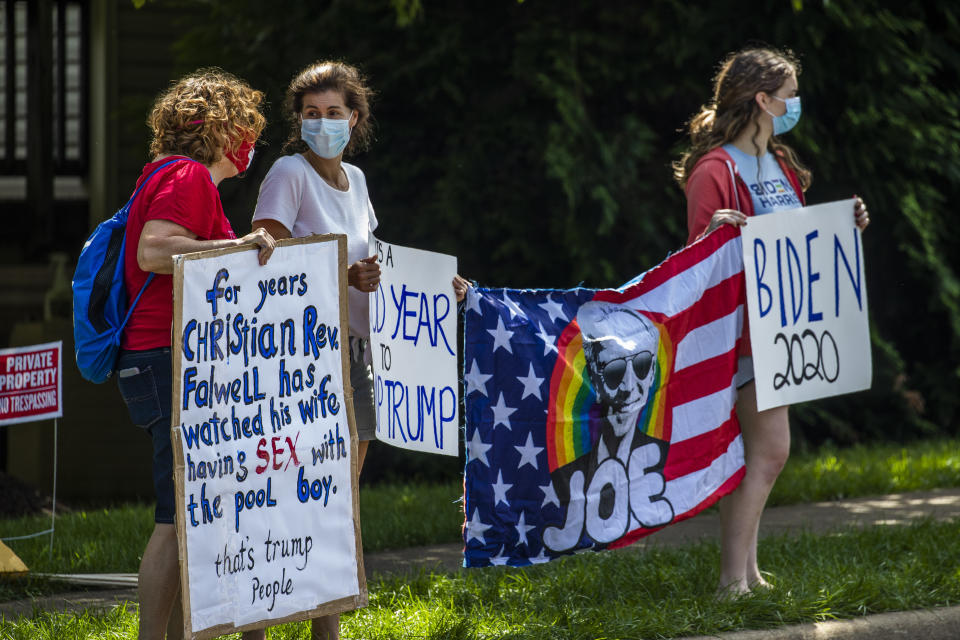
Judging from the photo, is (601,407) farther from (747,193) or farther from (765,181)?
(765,181)

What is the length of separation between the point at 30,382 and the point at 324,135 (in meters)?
2.64

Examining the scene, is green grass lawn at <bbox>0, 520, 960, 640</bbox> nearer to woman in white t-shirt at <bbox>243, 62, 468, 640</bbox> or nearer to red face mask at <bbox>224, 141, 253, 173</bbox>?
woman in white t-shirt at <bbox>243, 62, 468, 640</bbox>

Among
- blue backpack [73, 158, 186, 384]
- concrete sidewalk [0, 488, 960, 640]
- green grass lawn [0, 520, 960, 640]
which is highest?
blue backpack [73, 158, 186, 384]

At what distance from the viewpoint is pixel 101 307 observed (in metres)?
3.73

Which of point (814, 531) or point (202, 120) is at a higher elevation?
point (202, 120)

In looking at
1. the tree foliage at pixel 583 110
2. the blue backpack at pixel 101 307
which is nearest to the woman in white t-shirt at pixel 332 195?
the blue backpack at pixel 101 307

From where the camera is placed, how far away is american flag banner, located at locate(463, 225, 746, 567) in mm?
4582

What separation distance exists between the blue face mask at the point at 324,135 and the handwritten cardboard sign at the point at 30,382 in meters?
2.43

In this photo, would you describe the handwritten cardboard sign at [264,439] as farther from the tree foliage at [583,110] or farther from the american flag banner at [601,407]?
the tree foliage at [583,110]

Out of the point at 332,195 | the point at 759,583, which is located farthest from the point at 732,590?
the point at 332,195

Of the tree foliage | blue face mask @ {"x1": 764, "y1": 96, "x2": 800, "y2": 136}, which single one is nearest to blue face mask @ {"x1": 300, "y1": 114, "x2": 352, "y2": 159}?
blue face mask @ {"x1": 764, "y1": 96, "x2": 800, "y2": 136}

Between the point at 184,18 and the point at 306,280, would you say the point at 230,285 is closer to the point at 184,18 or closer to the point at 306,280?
the point at 306,280

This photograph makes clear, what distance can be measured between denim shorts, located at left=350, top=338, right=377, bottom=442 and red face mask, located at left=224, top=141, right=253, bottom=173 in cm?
72

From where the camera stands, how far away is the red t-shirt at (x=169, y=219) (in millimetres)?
3621
